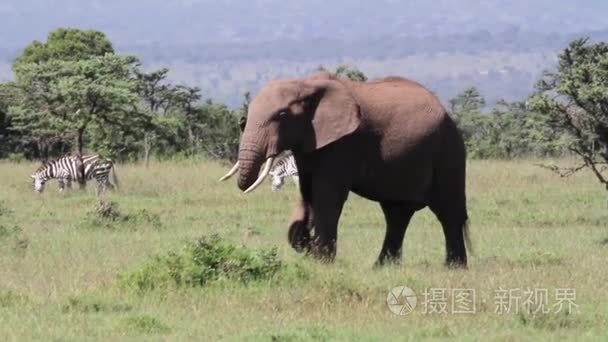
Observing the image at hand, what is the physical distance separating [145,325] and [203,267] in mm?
1882

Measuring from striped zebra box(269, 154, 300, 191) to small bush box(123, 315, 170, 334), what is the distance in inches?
660

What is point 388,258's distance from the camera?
1506 centimetres

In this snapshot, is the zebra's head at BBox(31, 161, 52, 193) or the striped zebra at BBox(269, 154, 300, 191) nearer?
the zebra's head at BBox(31, 161, 52, 193)

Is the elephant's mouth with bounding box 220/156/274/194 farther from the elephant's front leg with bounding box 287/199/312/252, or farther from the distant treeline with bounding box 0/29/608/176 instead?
the distant treeline with bounding box 0/29/608/176

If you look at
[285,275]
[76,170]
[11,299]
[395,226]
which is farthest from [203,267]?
[76,170]

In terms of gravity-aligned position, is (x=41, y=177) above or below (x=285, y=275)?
below

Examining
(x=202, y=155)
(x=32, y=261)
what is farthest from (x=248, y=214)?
(x=202, y=155)

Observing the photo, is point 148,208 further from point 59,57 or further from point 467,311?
point 59,57

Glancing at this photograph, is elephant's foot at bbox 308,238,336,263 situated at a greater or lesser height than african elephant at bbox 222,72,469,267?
lesser

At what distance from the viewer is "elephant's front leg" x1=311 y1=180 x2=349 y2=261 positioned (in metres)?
14.2

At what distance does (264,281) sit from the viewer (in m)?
12.3

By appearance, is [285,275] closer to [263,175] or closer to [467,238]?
[263,175]

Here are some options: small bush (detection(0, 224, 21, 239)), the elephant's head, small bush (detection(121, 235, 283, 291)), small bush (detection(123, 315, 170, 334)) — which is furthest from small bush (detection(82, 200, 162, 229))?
small bush (detection(123, 315, 170, 334))

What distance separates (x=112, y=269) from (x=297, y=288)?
2691 mm
